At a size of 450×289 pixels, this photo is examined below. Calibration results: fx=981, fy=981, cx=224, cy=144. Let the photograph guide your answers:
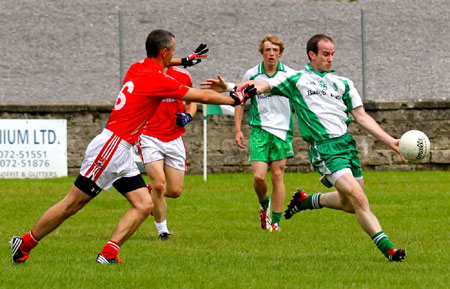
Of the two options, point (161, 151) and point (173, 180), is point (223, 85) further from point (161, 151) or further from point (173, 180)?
point (173, 180)

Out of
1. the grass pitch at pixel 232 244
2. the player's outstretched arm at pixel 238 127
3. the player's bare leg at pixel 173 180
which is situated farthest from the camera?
the player's outstretched arm at pixel 238 127

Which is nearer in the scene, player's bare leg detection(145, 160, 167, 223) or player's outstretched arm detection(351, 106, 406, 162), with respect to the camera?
player's outstretched arm detection(351, 106, 406, 162)

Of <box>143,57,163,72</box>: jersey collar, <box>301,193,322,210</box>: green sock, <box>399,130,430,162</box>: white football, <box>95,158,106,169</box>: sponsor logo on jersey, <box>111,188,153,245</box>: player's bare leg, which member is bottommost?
<box>301,193,322,210</box>: green sock

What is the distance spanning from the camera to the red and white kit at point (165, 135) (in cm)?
1113

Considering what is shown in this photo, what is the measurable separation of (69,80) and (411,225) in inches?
495

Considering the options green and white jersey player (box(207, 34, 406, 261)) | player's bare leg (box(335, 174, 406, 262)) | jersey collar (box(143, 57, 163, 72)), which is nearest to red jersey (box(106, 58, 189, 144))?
jersey collar (box(143, 57, 163, 72))

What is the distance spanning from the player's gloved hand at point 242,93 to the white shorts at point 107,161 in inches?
39.6

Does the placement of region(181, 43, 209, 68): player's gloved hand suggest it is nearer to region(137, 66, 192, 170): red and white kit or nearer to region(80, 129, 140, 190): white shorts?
region(137, 66, 192, 170): red and white kit

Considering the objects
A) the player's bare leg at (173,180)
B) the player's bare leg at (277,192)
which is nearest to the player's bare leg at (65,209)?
the player's bare leg at (173,180)

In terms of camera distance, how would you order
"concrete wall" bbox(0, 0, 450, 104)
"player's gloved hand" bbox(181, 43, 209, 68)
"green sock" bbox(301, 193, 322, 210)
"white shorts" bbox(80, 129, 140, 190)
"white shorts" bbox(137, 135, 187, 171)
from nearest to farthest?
"white shorts" bbox(80, 129, 140, 190) → "green sock" bbox(301, 193, 322, 210) → "player's gloved hand" bbox(181, 43, 209, 68) → "white shorts" bbox(137, 135, 187, 171) → "concrete wall" bbox(0, 0, 450, 104)

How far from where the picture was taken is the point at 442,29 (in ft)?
74.4

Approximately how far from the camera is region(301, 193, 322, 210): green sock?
33.3ft

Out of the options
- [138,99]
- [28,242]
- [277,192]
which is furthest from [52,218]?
[277,192]

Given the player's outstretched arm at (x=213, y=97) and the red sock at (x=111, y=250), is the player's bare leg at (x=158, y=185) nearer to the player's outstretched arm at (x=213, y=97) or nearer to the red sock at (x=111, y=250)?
the red sock at (x=111, y=250)
